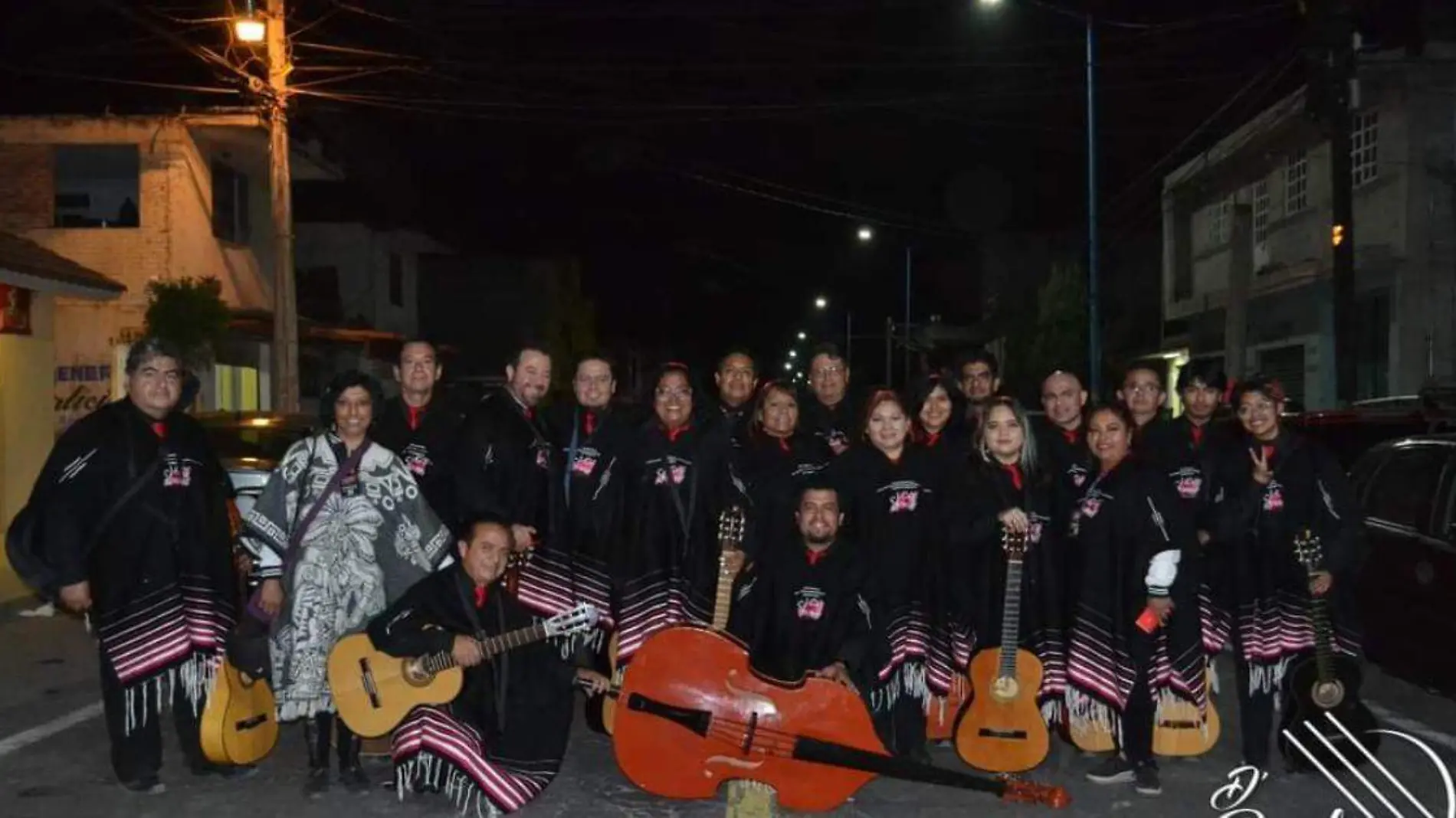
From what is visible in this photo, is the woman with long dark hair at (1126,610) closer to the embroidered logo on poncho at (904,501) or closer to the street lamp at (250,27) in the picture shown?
the embroidered logo on poncho at (904,501)

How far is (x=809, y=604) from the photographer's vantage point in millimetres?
6027

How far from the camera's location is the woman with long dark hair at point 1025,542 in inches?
244

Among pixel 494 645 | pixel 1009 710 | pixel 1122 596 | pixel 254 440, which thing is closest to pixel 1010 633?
pixel 1009 710

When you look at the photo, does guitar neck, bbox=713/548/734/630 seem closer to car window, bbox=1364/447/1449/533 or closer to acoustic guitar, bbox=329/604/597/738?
acoustic guitar, bbox=329/604/597/738

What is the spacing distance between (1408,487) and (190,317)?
15563 millimetres

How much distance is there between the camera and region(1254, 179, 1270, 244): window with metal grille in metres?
24.7

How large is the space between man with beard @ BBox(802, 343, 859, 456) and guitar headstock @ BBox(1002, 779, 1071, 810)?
266 centimetres

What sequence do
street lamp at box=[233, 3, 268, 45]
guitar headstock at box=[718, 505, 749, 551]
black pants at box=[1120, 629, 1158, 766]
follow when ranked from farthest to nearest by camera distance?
street lamp at box=[233, 3, 268, 45], guitar headstock at box=[718, 505, 749, 551], black pants at box=[1120, 629, 1158, 766]

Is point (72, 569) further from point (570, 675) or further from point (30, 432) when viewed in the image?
point (30, 432)

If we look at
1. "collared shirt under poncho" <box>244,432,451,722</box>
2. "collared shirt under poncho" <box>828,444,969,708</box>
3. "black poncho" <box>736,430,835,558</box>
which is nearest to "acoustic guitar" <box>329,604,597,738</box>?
"collared shirt under poncho" <box>244,432,451,722</box>

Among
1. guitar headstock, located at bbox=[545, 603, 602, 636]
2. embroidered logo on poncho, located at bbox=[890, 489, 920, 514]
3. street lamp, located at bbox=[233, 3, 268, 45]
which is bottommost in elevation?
guitar headstock, located at bbox=[545, 603, 602, 636]

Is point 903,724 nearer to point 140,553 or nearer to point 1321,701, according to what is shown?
point 1321,701

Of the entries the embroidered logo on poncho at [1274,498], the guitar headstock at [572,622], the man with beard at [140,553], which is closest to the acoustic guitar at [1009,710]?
the embroidered logo on poncho at [1274,498]

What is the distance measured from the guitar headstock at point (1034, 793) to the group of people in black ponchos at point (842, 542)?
746 millimetres
